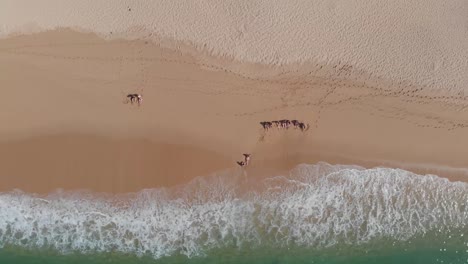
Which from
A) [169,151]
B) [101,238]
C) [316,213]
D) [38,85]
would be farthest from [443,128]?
[38,85]

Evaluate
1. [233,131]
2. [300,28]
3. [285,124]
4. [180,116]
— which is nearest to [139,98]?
[180,116]

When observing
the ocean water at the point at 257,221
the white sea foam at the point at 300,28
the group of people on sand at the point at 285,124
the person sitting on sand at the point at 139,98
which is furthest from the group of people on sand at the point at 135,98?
the group of people on sand at the point at 285,124

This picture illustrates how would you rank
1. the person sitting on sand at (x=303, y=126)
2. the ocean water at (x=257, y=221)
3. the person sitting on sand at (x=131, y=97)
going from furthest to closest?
1. the person sitting on sand at (x=303, y=126)
2. the person sitting on sand at (x=131, y=97)
3. the ocean water at (x=257, y=221)

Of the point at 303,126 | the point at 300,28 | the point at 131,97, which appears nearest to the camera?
the point at 131,97

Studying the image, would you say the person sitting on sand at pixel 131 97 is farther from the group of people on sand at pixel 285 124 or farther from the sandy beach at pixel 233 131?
A: the group of people on sand at pixel 285 124

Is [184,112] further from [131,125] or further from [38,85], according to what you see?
[38,85]

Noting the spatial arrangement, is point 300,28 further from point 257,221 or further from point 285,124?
point 257,221
